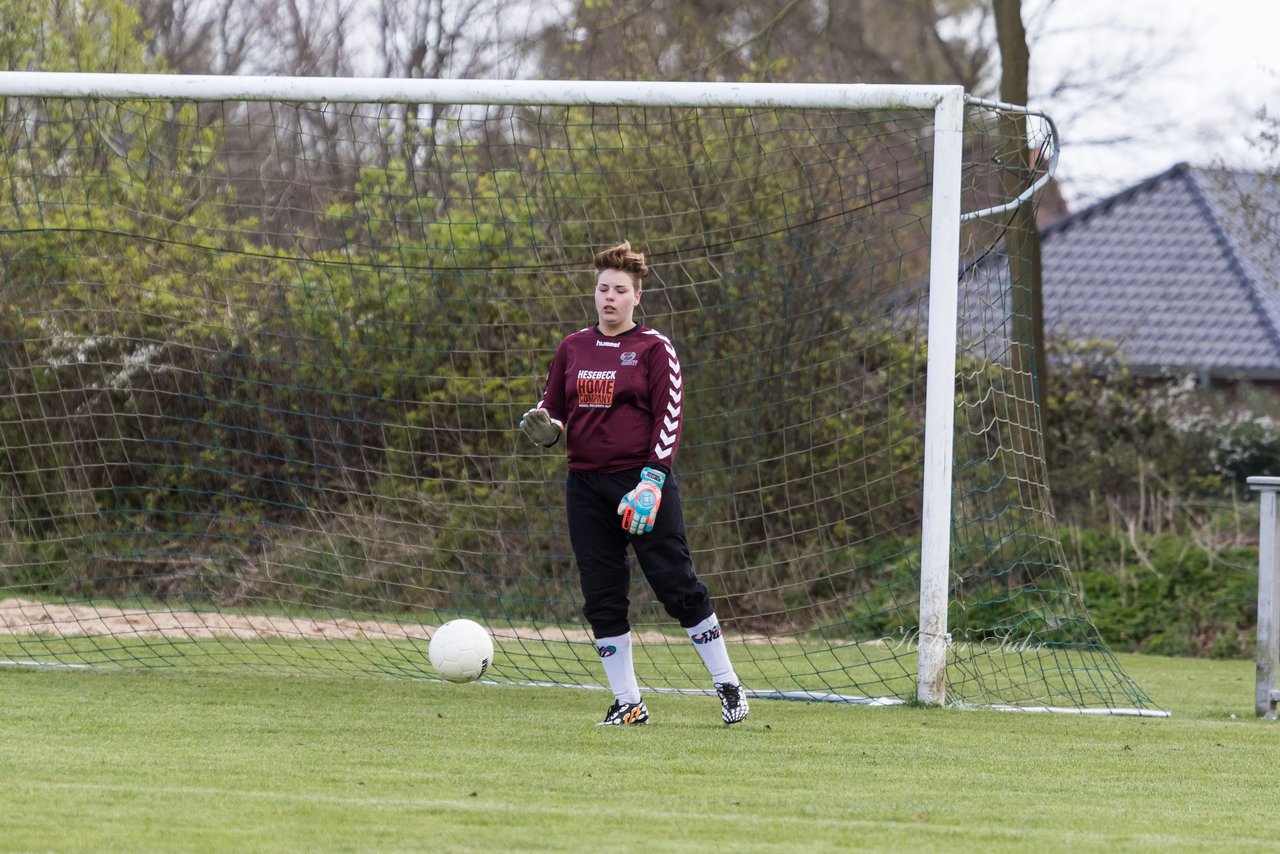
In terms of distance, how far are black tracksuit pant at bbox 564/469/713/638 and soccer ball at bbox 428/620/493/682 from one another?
25.1 inches

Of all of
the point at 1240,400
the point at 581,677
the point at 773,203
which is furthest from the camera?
the point at 1240,400

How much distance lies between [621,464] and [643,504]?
263 millimetres

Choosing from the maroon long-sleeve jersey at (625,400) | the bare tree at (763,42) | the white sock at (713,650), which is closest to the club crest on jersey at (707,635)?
the white sock at (713,650)

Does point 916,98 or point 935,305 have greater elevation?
point 916,98

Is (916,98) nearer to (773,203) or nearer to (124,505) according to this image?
(773,203)

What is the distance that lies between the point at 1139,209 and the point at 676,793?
18086 millimetres

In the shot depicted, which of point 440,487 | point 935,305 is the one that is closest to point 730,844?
point 935,305

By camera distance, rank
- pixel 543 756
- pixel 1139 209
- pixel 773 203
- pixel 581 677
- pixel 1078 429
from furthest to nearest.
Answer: pixel 1139 209 → pixel 1078 429 → pixel 773 203 → pixel 581 677 → pixel 543 756

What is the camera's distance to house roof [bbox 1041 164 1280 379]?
1711 cm

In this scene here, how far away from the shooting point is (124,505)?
9273 mm

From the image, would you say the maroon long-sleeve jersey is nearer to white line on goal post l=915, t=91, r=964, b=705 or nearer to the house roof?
white line on goal post l=915, t=91, r=964, b=705

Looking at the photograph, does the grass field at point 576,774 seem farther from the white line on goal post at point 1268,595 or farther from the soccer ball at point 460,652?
the white line on goal post at point 1268,595

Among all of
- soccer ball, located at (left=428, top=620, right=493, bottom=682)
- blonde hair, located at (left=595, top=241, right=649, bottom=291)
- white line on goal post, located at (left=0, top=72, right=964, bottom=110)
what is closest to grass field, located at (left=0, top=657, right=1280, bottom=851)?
soccer ball, located at (left=428, top=620, right=493, bottom=682)

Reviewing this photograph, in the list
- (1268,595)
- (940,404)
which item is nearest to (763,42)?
(940,404)
